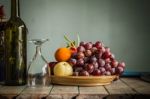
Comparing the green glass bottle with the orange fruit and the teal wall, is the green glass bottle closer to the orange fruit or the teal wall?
the orange fruit

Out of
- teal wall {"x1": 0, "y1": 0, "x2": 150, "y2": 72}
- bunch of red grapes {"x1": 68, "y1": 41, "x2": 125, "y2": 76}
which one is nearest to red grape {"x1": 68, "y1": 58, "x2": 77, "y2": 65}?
bunch of red grapes {"x1": 68, "y1": 41, "x2": 125, "y2": 76}

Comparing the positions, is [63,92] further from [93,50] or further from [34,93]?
[93,50]

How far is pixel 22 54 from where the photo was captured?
1172 millimetres

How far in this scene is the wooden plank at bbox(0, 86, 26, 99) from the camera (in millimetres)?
945

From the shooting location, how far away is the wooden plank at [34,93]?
0.94 meters

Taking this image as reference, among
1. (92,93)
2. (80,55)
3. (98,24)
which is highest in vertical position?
(98,24)

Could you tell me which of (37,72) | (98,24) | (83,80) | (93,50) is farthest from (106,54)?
(98,24)

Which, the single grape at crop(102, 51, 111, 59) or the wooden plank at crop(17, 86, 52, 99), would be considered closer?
the wooden plank at crop(17, 86, 52, 99)

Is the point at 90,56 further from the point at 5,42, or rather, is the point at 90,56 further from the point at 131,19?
the point at 131,19

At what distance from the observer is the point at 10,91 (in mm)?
996

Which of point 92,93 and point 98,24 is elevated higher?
point 98,24

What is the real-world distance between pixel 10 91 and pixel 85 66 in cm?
29

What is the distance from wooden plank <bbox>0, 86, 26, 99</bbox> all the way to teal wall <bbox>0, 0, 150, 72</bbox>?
1.11m

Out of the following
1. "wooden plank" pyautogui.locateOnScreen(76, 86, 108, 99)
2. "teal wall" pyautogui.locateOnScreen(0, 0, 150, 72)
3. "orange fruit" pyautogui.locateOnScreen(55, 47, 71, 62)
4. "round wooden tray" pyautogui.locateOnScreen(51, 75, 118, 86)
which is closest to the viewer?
"wooden plank" pyautogui.locateOnScreen(76, 86, 108, 99)
